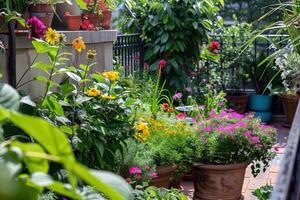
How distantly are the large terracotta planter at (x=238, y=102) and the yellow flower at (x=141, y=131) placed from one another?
3603 millimetres

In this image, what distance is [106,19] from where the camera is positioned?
402 cm

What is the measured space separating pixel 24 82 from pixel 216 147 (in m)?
1.40

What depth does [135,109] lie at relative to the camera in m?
3.30

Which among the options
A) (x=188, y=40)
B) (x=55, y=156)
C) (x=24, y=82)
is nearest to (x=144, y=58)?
(x=188, y=40)

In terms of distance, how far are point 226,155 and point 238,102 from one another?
3199 millimetres

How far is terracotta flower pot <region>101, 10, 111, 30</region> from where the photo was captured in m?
3.99

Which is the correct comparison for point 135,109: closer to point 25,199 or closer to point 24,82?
point 24,82

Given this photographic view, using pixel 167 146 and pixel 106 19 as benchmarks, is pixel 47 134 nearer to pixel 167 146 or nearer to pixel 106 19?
pixel 167 146

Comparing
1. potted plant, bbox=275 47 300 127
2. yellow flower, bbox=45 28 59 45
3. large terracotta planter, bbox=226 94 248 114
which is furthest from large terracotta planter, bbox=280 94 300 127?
yellow flower, bbox=45 28 59 45

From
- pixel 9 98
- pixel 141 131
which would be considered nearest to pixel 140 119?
pixel 141 131

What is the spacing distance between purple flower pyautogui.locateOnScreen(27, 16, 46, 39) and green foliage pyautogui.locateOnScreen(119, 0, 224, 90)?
2.71 meters

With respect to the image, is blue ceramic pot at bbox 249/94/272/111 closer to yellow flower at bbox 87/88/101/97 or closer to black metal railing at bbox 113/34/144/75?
black metal railing at bbox 113/34/144/75

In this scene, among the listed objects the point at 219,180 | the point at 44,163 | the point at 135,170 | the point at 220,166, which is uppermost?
the point at 44,163

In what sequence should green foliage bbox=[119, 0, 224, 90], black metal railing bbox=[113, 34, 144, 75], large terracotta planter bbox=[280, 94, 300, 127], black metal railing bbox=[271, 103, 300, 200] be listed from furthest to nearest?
1. large terracotta planter bbox=[280, 94, 300, 127]
2. green foliage bbox=[119, 0, 224, 90]
3. black metal railing bbox=[113, 34, 144, 75]
4. black metal railing bbox=[271, 103, 300, 200]
